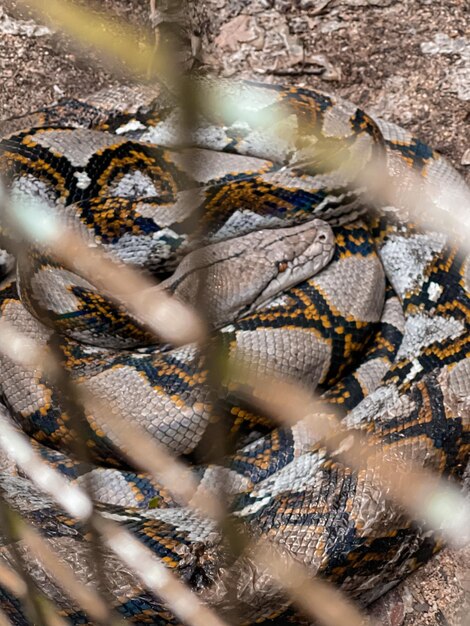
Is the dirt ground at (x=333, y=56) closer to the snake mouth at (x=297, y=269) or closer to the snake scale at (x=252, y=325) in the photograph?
the snake scale at (x=252, y=325)

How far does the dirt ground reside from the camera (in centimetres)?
338

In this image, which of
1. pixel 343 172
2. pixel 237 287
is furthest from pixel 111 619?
pixel 343 172

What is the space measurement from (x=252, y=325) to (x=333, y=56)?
1.65 m

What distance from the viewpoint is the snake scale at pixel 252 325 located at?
7.34 feet

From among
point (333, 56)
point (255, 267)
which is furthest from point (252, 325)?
point (333, 56)

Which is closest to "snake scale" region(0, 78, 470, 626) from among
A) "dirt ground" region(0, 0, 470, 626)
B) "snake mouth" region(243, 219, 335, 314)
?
"snake mouth" region(243, 219, 335, 314)

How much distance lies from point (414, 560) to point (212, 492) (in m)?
0.74

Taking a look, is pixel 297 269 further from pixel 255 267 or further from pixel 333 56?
pixel 333 56

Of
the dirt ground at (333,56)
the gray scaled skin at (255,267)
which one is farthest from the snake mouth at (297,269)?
the dirt ground at (333,56)

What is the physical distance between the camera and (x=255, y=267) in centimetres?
302

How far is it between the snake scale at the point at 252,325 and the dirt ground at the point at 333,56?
148 millimetres

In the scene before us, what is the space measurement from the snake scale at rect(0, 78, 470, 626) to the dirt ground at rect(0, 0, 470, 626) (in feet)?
0.48

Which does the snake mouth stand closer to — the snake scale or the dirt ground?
the snake scale

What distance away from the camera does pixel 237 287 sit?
2.98 metres
